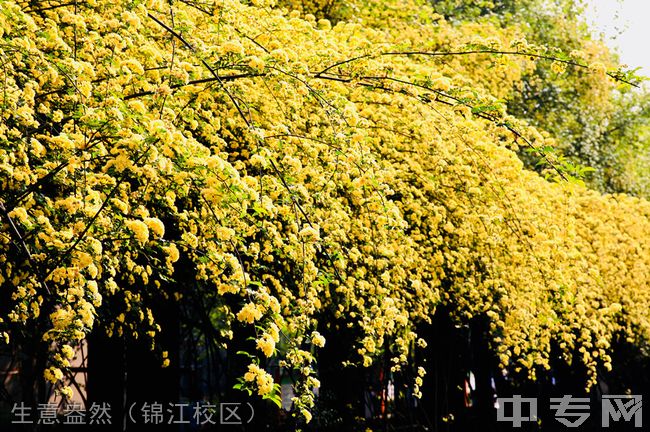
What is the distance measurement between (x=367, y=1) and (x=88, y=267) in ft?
24.4

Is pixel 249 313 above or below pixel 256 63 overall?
below

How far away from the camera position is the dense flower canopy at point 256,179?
2963 millimetres

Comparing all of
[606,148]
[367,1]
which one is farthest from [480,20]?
[606,148]

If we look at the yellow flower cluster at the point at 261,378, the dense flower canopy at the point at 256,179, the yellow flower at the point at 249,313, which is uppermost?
the dense flower canopy at the point at 256,179

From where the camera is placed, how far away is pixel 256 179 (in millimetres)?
3295

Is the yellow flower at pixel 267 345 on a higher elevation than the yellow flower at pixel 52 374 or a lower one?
higher

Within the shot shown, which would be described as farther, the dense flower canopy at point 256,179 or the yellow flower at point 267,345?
the dense flower canopy at point 256,179

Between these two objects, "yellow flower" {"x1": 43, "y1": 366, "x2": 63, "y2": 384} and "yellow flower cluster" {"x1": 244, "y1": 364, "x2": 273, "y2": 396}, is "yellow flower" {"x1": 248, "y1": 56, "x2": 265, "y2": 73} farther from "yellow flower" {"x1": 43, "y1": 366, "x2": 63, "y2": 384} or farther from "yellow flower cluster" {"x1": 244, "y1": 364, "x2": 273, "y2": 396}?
"yellow flower" {"x1": 43, "y1": 366, "x2": 63, "y2": 384}

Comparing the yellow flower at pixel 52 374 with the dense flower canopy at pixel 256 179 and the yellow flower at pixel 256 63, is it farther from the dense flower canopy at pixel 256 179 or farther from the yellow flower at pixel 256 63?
the yellow flower at pixel 256 63

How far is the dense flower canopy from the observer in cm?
296

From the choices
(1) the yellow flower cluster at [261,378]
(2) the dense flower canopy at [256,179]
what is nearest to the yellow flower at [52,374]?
(2) the dense flower canopy at [256,179]

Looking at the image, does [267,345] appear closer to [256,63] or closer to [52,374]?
[52,374]

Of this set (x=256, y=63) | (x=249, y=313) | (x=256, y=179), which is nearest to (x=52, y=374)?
(x=249, y=313)

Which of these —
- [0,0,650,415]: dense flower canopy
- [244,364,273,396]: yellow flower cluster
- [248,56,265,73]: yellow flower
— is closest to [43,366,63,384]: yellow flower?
[0,0,650,415]: dense flower canopy
